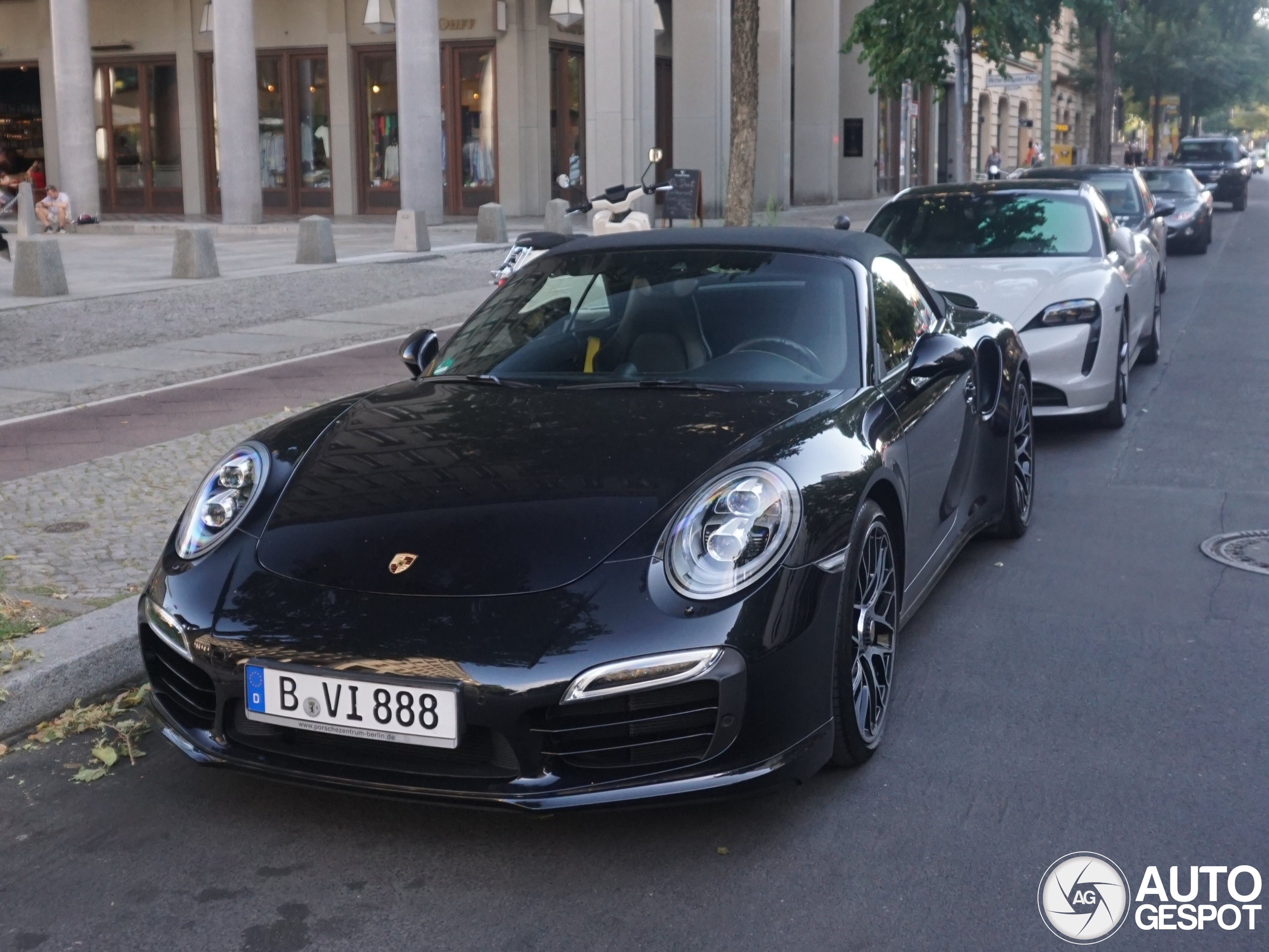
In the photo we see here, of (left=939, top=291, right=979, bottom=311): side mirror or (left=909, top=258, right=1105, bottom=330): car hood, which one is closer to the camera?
(left=939, top=291, right=979, bottom=311): side mirror

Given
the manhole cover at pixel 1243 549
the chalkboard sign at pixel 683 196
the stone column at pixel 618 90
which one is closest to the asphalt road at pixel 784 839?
the manhole cover at pixel 1243 549

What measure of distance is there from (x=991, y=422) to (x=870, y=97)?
1519 inches

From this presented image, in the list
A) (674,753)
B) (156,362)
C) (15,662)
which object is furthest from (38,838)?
(156,362)

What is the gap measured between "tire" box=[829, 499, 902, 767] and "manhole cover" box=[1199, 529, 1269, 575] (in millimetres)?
2341

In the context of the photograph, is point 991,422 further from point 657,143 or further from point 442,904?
point 657,143

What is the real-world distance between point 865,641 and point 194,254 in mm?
14528

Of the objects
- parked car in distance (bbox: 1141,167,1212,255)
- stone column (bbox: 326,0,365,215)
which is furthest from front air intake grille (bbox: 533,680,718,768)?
stone column (bbox: 326,0,365,215)

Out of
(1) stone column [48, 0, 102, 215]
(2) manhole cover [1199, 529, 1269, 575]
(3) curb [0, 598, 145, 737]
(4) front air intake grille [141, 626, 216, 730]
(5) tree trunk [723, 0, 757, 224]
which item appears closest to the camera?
(4) front air intake grille [141, 626, 216, 730]

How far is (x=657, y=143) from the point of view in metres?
36.6

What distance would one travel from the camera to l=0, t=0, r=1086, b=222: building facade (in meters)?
27.8

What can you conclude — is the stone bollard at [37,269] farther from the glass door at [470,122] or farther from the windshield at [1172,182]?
the glass door at [470,122]

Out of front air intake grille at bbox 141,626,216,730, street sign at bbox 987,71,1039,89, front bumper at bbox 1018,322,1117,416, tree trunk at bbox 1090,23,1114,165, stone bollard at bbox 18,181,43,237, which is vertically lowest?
front air intake grille at bbox 141,626,216,730

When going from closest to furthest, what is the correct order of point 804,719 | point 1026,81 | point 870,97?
point 804,719 < point 1026,81 < point 870,97

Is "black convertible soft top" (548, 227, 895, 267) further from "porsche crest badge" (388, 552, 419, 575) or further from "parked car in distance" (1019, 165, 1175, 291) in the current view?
"parked car in distance" (1019, 165, 1175, 291)
